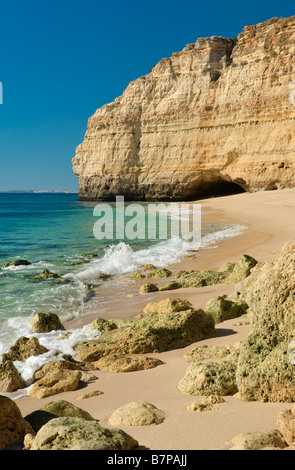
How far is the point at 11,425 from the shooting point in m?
2.68

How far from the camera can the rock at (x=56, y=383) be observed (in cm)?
366

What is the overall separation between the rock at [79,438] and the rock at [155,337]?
2.37 m

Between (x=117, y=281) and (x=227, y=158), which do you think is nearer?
(x=117, y=281)

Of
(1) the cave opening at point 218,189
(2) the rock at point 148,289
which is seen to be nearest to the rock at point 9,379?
(2) the rock at point 148,289

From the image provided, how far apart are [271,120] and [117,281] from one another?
1015 inches

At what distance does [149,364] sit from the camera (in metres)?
4.03

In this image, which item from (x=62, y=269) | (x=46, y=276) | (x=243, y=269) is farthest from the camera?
(x=62, y=269)

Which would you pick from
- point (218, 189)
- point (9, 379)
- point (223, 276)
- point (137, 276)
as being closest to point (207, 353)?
point (9, 379)

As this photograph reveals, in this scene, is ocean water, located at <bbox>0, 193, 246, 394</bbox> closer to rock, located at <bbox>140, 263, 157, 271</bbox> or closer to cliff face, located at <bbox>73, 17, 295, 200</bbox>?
rock, located at <bbox>140, 263, 157, 271</bbox>

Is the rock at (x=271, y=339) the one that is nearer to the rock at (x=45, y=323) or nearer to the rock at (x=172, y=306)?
the rock at (x=172, y=306)

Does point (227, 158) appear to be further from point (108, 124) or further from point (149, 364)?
point (149, 364)

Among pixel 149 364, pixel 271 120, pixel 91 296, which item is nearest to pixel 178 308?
pixel 149 364

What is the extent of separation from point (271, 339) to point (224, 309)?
265cm

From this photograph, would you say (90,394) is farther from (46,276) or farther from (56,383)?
(46,276)
